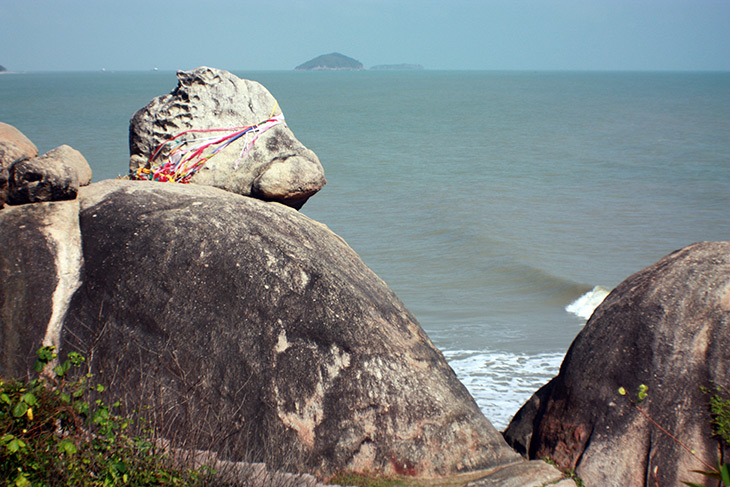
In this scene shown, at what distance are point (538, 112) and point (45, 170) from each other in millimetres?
55206

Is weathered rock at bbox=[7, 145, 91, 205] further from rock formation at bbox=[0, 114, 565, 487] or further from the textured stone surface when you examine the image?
the textured stone surface

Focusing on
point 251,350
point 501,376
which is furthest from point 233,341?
point 501,376

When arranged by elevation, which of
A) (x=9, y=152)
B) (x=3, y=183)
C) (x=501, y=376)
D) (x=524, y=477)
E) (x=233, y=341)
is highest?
(x=9, y=152)

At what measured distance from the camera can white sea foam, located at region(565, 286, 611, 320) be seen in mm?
10467

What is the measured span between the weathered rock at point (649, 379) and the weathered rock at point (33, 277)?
3295mm

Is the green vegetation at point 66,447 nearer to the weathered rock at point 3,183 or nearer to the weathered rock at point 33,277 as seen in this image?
the weathered rock at point 33,277

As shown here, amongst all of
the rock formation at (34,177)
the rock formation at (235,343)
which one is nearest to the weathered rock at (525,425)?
the rock formation at (235,343)

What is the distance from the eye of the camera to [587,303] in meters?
10.8

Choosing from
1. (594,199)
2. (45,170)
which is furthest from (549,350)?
(594,199)

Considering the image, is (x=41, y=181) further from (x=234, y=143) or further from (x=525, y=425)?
(x=525, y=425)

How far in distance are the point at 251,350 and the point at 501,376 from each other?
4.66m

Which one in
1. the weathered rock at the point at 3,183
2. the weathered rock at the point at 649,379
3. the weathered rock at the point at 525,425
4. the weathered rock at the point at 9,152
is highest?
the weathered rock at the point at 9,152

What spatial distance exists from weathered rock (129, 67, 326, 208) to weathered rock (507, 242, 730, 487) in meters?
2.70

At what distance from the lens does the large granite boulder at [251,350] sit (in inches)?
151
